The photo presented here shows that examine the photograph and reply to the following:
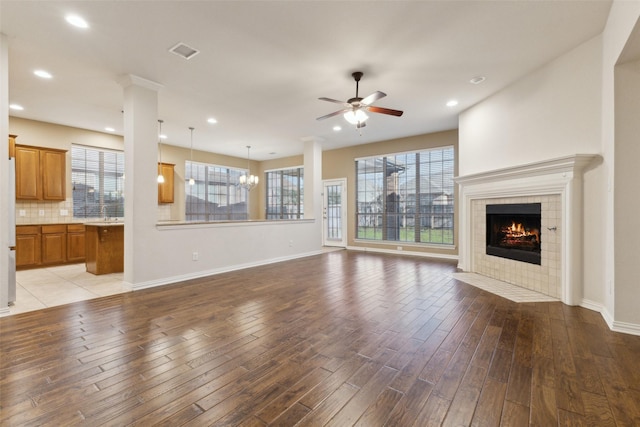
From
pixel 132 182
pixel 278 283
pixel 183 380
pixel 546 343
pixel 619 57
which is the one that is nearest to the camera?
pixel 183 380

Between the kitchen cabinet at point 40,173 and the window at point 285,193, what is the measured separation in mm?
5850

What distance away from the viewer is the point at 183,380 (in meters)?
1.92

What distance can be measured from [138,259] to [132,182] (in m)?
1.13

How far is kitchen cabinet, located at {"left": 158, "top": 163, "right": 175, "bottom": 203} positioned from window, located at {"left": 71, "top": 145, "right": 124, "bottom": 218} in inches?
34.9

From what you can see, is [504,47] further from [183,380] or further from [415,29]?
[183,380]

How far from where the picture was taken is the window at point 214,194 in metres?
8.76

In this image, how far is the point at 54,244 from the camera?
578cm

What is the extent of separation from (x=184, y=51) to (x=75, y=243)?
512 cm

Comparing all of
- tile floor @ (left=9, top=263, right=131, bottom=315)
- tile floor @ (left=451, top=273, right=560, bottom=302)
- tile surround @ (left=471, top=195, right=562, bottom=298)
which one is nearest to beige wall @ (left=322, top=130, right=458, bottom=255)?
tile surround @ (left=471, top=195, right=562, bottom=298)

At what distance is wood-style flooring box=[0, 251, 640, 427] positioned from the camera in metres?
1.61

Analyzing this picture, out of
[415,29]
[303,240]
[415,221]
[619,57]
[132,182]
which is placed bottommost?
[303,240]

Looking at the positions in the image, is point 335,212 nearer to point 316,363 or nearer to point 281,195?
point 281,195

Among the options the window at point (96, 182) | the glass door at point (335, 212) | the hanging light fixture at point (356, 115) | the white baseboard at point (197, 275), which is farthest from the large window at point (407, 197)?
the window at point (96, 182)

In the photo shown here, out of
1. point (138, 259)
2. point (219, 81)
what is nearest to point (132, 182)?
point (138, 259)
